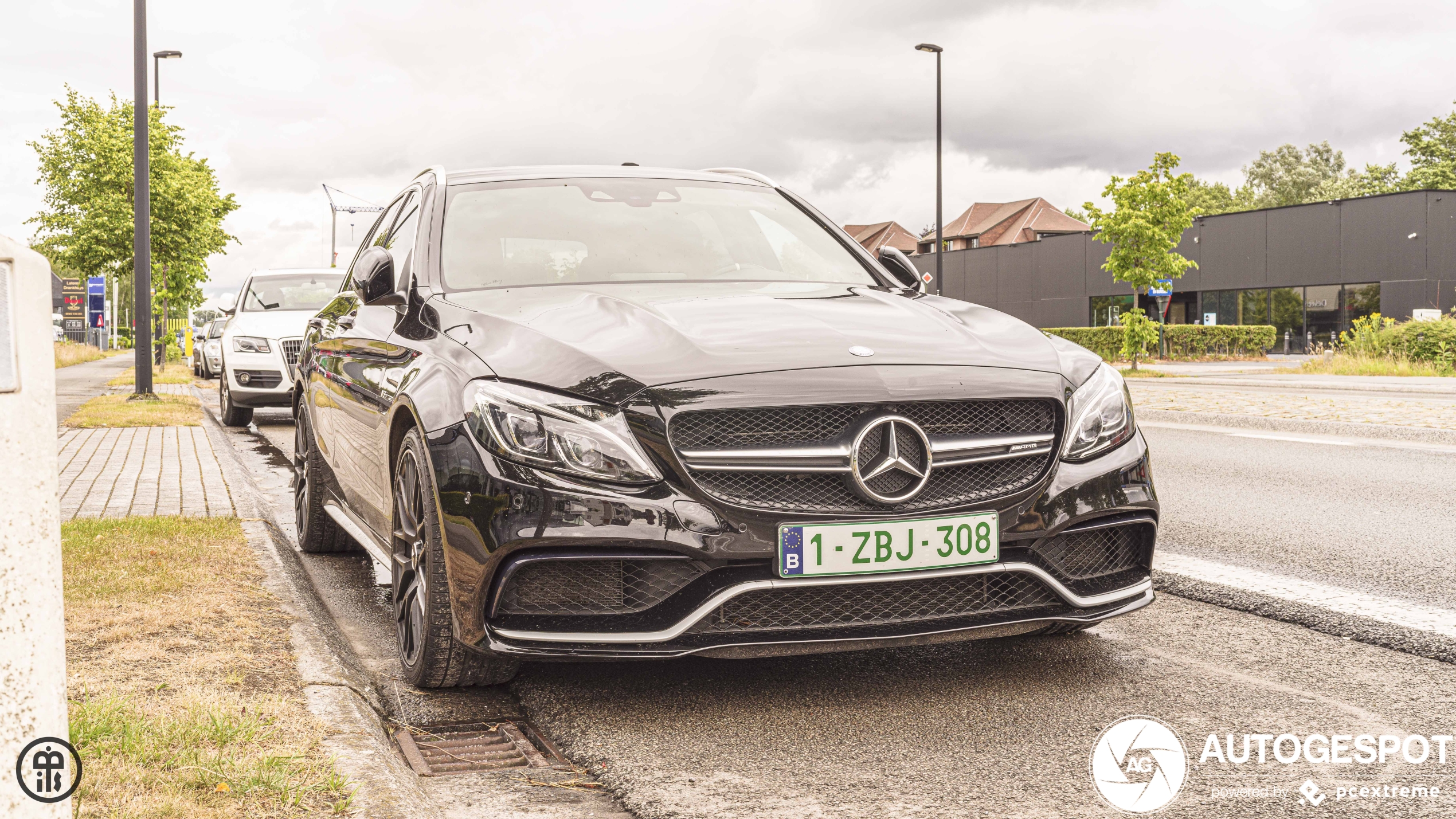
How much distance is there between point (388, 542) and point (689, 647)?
1.47 meters

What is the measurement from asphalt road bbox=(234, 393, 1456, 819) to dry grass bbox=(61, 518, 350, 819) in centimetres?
37

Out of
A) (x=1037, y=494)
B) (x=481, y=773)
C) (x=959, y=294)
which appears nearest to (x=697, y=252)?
(x=1037, y=494)

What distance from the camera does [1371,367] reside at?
2366cm

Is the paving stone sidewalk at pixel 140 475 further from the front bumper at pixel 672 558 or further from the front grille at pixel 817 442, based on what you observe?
the front grille at pixel 817 442

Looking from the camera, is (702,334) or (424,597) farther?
(424,597)

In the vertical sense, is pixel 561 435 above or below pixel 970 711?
above

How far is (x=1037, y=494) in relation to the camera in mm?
3420

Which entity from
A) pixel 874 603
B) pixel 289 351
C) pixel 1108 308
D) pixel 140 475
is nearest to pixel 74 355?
pixel 289 351

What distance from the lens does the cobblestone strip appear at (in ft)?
40.3

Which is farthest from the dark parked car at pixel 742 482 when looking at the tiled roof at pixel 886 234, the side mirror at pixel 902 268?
the tiled roof at pixel 886 234

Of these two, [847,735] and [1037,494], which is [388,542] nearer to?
[847,735]

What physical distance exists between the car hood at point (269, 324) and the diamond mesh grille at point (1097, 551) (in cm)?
1172

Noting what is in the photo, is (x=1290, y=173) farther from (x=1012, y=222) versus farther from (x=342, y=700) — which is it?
(x=342, y=700)

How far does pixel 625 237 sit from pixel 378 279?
0.91 m
